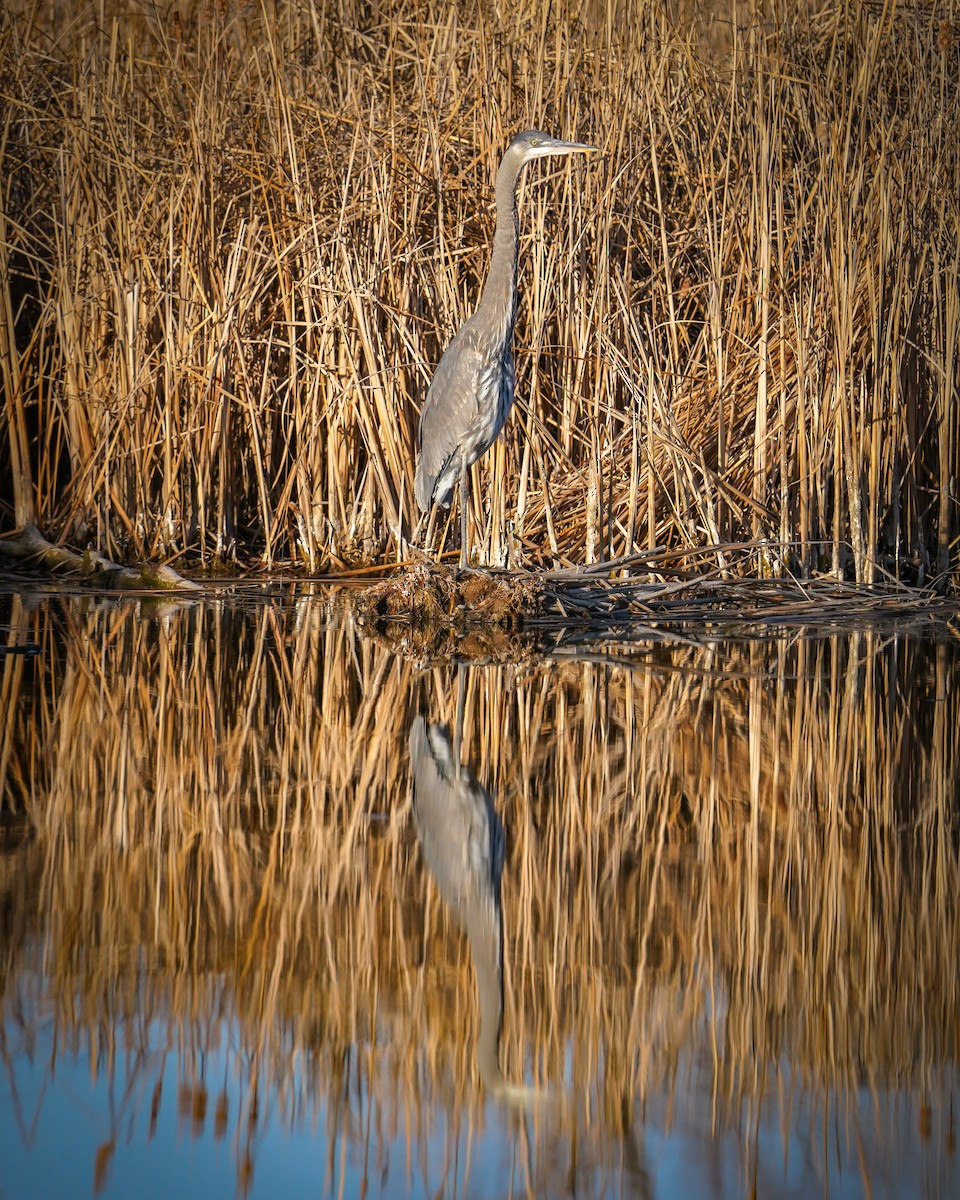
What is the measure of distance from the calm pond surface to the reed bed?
2433 mm

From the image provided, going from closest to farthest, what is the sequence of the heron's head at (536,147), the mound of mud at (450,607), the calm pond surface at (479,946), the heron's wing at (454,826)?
the calm pond surface at (479,946)
the heron's wing at (454,826)
the mound of mud at (450,607)
the heron's head at (536,147)

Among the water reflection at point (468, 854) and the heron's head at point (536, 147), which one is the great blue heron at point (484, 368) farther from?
the water reflection at point (468, 854)

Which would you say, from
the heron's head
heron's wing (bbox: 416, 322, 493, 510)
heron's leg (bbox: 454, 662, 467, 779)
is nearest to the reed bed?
heron's wing (bbox: 416, 322, 493, 510)

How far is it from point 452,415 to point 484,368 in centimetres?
22

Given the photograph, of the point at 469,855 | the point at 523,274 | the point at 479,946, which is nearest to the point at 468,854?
the point at 469,855

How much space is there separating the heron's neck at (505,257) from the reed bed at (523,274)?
45 centimetres

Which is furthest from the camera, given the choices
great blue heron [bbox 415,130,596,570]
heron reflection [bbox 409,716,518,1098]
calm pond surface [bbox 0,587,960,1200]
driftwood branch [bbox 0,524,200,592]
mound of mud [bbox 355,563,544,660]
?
driftwood branch [bbox 0,524,200,592]

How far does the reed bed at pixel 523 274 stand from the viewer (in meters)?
5.93

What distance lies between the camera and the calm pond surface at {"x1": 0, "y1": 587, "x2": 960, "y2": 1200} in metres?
1.57

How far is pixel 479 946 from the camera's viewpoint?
2088 millimetres

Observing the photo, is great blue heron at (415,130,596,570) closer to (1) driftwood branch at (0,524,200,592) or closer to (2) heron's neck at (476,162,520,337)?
(2) heron's neck at (476,162,520,337)

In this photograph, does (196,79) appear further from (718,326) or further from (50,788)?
(50,788)

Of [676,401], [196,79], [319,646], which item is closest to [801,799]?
[319,646]

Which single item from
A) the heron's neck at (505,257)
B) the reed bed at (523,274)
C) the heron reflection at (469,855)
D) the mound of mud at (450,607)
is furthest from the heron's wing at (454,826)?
the reed bed at (523,274)
